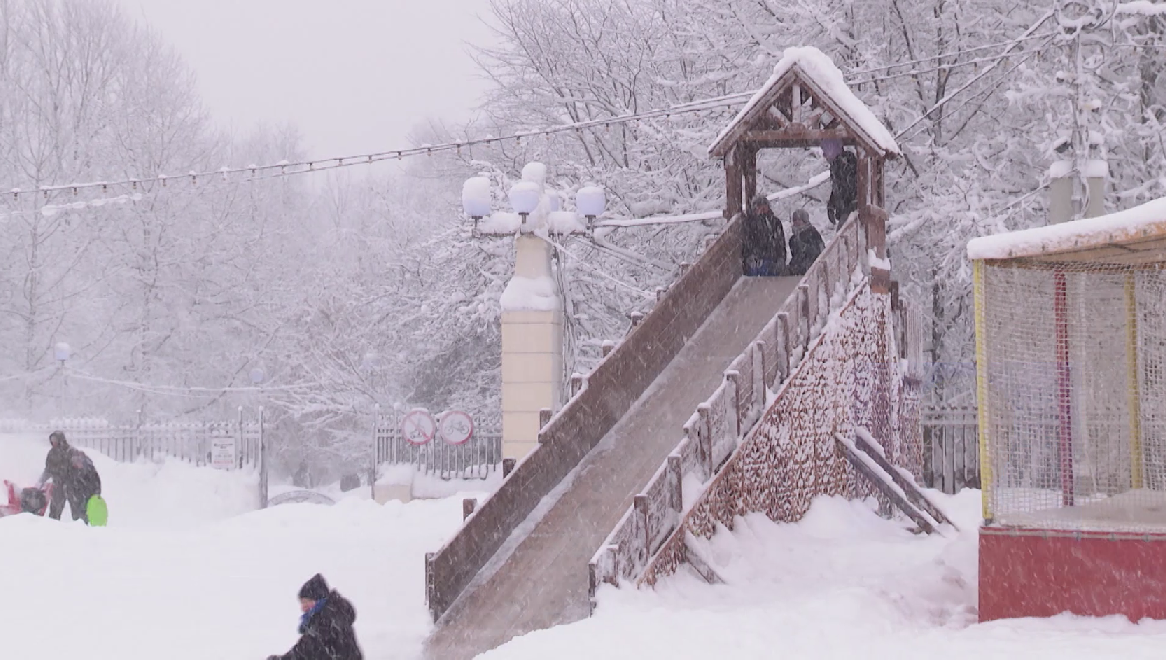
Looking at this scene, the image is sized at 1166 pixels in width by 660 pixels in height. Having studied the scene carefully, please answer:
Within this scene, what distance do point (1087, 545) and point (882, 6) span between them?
48.1 feet

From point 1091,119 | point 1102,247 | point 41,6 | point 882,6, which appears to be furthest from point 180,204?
point 1102,247

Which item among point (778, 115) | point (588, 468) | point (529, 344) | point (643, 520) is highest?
point (778, 115)

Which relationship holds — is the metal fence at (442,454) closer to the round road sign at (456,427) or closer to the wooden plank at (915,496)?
the round road sign at (456,427)

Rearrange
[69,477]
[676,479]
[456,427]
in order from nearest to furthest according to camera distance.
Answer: [676,479]
[69,477]
[456,427]

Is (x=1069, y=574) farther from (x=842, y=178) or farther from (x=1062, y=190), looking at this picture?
(x=842, y=178)

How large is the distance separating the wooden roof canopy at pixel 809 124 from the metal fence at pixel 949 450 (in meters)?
5.46

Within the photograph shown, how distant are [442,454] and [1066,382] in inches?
638

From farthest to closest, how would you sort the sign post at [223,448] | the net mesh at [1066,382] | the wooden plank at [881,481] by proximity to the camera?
the sign post at [223,448] < the wooden plank at [881,481] < the net mesh at [1066,382]

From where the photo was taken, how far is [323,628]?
26.7 feet

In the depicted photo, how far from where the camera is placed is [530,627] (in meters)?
11.2

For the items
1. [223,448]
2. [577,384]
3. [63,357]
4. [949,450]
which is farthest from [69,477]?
[949,450]

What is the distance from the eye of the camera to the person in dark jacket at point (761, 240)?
18.1 metres

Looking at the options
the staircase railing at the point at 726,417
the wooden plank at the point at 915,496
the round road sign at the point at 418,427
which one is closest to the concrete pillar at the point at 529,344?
the round road sign at the point at 418,427

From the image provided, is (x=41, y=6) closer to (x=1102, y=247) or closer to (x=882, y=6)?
(x=882, y=6)
